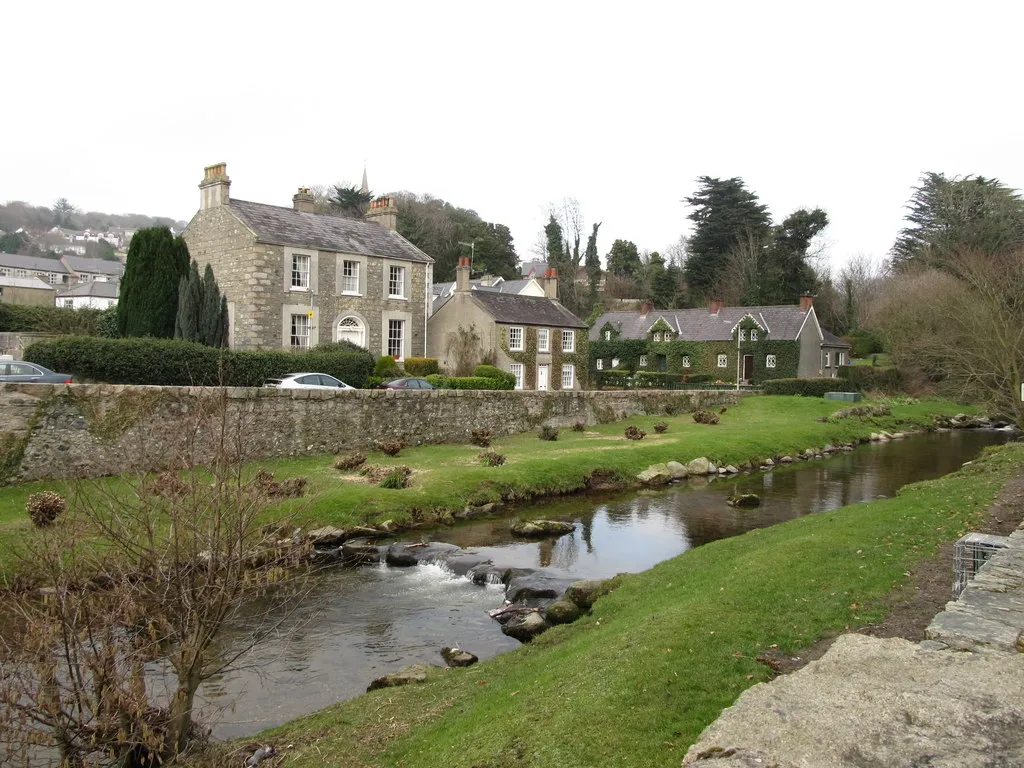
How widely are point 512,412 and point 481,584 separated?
1650 cm

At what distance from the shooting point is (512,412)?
30.1 m

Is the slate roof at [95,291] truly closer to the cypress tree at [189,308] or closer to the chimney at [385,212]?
the chimney at [385,212]

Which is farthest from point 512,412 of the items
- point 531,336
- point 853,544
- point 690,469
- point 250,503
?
point 250,503

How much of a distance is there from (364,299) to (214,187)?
8.96m

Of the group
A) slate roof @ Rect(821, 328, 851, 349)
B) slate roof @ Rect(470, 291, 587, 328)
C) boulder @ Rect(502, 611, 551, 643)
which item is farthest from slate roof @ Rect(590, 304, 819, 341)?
boulder @ Rect(502, 611, 551, 643)

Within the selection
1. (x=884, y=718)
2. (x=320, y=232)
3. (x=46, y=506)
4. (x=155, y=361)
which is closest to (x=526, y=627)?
(x=884, y=718)

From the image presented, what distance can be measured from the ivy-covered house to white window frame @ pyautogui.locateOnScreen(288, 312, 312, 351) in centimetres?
2634

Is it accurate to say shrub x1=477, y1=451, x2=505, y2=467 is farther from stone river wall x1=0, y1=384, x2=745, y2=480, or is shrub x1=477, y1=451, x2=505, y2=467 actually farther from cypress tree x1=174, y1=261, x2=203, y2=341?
cypress tree x1=174, y1=261, x2=203, y2=341

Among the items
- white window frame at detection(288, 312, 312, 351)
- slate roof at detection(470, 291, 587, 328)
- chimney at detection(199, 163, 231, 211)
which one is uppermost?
chimney at detection(199, 163, 231, 211)

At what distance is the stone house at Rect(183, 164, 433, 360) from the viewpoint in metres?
34.6

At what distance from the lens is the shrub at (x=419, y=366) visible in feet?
128

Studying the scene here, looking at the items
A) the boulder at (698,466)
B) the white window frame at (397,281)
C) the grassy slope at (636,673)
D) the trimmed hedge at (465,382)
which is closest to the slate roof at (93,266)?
the white window frame at (397,281)

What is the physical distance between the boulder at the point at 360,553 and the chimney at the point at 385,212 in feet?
98.7

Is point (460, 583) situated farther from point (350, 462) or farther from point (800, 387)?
point (800, 387)
